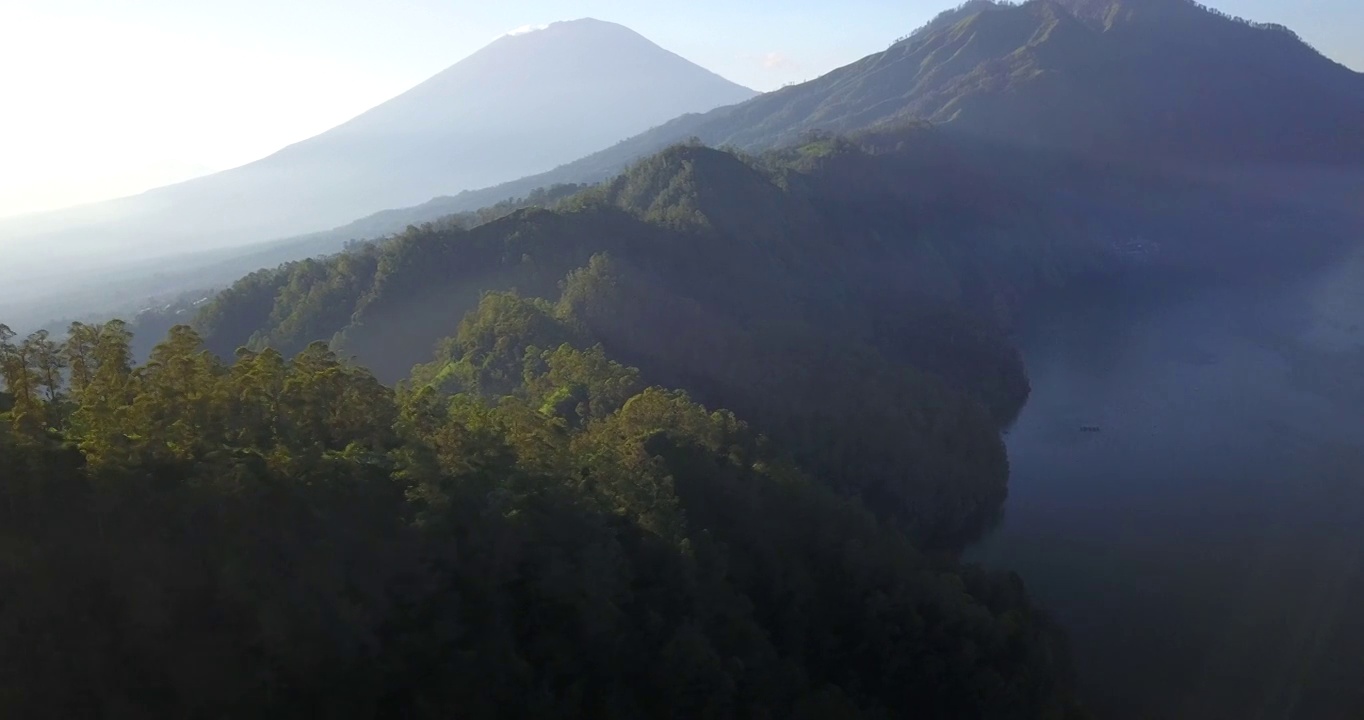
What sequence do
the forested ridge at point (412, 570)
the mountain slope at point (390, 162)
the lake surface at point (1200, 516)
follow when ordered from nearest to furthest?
the forested ridge at point (412, 570), the lake surface at point (1200, 516), the mountain slope at point (390, 162)

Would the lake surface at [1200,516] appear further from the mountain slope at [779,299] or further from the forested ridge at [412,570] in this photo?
the forested ridge at [412,570]

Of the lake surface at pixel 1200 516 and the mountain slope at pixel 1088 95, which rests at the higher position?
the mountain slope at pixel 1088 95

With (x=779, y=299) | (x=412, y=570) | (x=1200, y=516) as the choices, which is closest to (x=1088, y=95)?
(x=779, y=299)

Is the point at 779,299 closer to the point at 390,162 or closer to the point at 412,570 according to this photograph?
the point at 412,570

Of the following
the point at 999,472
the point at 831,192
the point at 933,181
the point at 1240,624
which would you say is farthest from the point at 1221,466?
the point at 933,181

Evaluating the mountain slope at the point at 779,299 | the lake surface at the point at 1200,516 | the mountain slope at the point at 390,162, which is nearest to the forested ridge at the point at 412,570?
the lake surface at the point at 1200,516

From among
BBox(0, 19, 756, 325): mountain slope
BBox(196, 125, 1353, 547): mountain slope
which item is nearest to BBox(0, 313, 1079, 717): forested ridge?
BBox(196, 125, 1353, 547): mountain slope

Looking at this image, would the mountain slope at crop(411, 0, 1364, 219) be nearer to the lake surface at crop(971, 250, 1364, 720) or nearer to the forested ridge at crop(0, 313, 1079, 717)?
the lake surface at crop(971, 250, 1364, 720)
